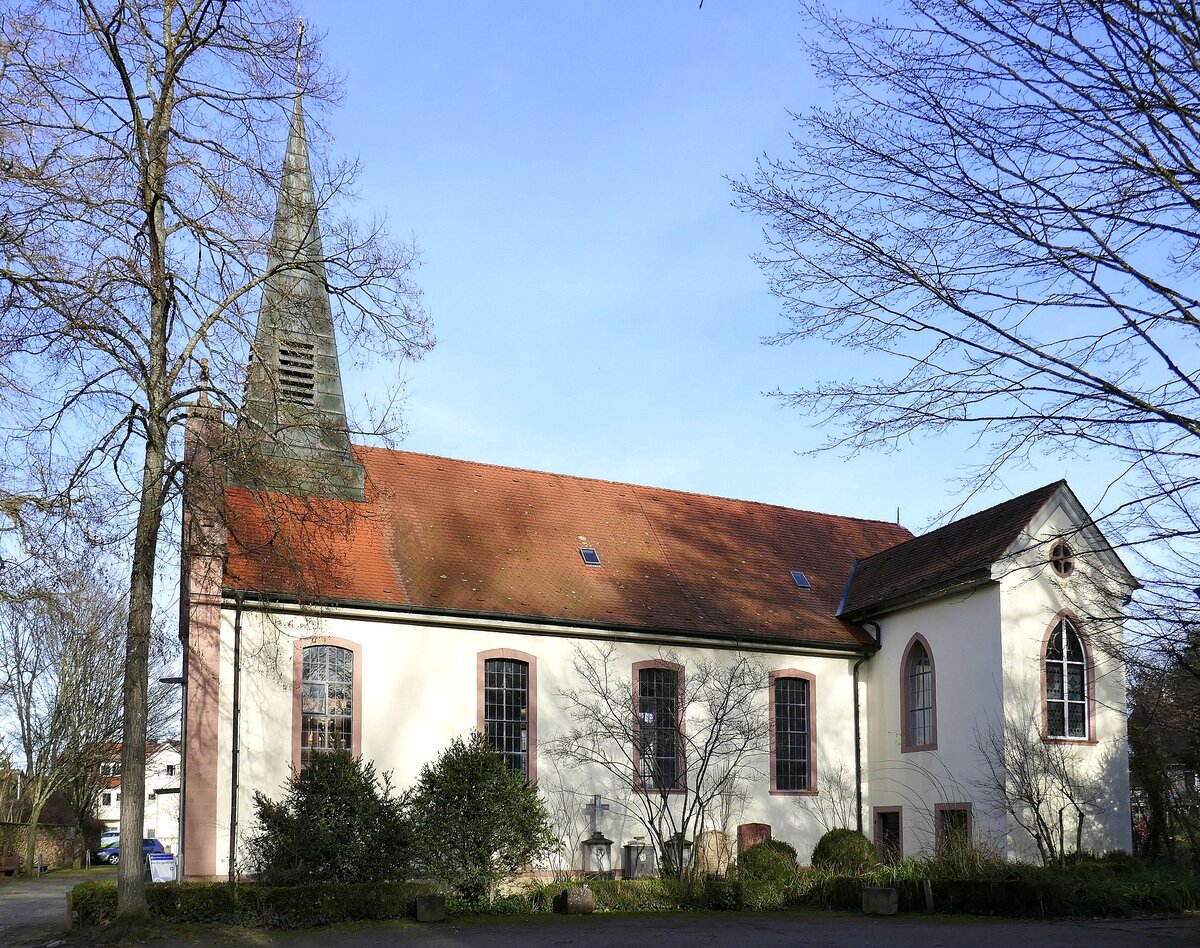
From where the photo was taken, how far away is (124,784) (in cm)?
1542

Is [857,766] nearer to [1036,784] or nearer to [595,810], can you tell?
[1036,784]

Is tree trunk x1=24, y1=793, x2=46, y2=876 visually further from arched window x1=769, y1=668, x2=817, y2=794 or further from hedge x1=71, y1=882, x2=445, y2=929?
arched window x1=769, y1=668, x2=817, y2=794

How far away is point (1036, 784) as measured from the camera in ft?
65.6

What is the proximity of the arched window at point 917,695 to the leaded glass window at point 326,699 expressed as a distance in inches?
425

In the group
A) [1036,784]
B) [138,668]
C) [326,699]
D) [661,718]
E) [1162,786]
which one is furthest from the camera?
[661,718]

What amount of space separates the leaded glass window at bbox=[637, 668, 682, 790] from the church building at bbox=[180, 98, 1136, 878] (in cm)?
6

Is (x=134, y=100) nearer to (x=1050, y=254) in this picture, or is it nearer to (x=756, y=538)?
(x=1050, y=254)

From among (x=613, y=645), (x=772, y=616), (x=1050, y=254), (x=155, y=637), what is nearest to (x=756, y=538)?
(x=772, y=616)

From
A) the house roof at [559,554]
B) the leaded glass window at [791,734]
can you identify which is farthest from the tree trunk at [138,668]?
the leaded glass window at [791,734]

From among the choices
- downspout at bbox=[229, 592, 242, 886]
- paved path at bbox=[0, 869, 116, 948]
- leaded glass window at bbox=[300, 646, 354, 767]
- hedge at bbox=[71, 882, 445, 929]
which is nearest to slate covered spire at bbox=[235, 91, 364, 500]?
downspout at bbox=[229, 592, 242, 886]

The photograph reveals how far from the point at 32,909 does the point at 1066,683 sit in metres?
19.7

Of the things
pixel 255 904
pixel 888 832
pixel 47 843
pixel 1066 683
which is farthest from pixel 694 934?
pixel 47 843

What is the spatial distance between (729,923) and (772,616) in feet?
29.5

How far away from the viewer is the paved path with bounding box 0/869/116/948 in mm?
17047
